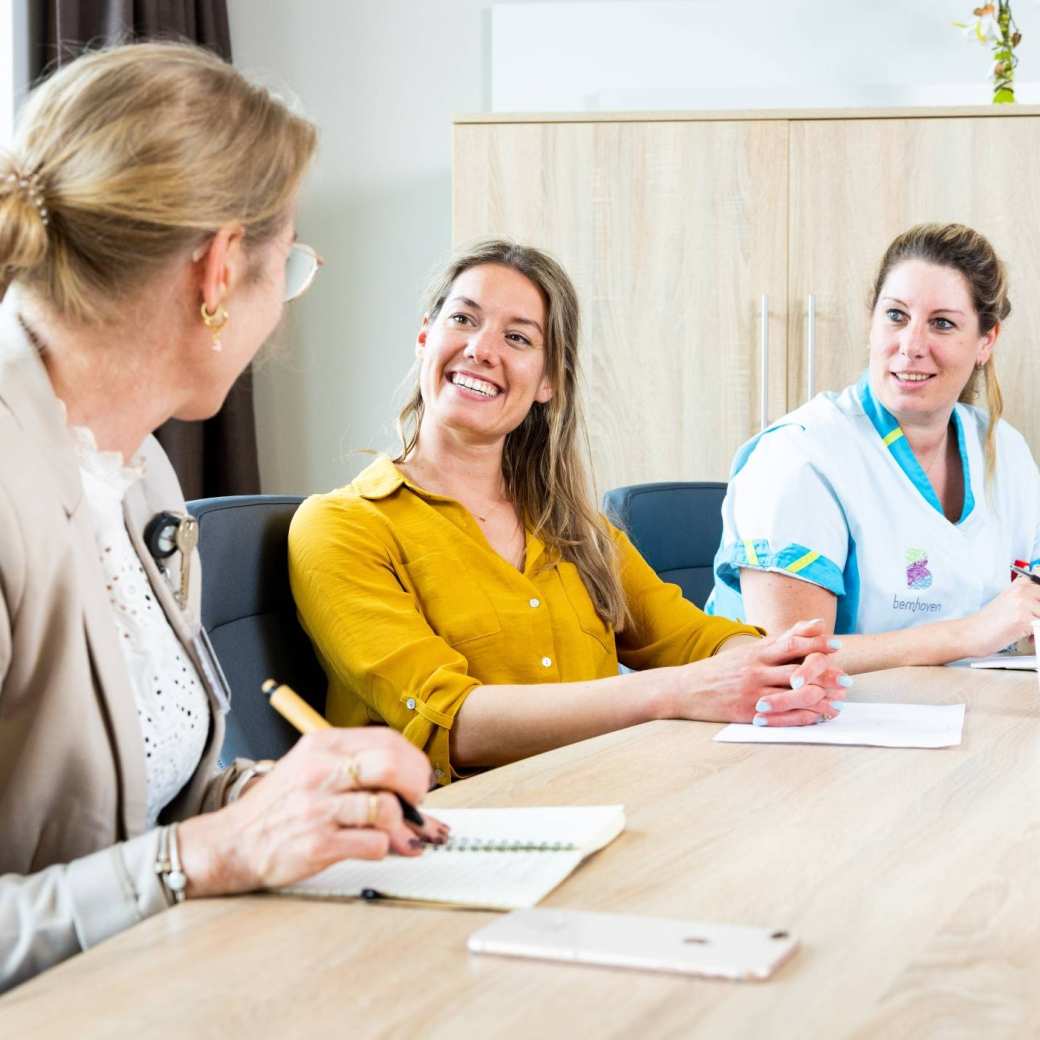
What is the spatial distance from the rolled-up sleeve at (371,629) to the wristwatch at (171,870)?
0.74 m

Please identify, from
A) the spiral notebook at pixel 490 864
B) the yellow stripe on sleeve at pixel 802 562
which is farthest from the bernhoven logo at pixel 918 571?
the spiral notebook at pixel 490 864

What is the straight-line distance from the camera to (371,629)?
5.69 feet

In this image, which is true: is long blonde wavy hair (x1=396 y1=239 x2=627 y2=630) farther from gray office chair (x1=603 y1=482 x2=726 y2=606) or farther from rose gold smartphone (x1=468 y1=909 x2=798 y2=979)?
rose gold smartphone (x1=468 y1=909 x2=798 y2=979)

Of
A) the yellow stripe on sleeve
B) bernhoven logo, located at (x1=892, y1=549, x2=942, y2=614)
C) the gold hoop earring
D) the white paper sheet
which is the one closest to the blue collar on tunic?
bernhoven logo, located at (x1=892, y1=549, x2=942, y2=614)

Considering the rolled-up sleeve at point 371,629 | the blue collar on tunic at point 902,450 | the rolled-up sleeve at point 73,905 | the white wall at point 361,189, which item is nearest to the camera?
the rolled-up sleeve at point 73,905

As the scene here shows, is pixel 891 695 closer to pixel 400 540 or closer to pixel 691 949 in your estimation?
pixel 400 540

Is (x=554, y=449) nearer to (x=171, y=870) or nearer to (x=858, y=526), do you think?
(x=858, y=526)

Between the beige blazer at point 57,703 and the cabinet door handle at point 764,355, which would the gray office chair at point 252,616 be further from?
the cabinet door handle at point 764,355

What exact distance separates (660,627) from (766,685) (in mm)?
558

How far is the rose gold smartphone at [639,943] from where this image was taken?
79 centimetres

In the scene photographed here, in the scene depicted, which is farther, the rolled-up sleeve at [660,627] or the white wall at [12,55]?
the white wall at [12,55]

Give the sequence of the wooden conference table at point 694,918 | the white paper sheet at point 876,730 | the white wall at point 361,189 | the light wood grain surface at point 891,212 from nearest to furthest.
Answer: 1. the wooden conference table at point 694,918
2. the white paper sheet at point 876,730
3. the light wood grain surface at point 891,212
4. the white wall at point 361,189

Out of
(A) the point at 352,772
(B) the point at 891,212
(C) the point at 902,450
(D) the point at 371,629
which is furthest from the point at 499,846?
(B) the point at 891,212

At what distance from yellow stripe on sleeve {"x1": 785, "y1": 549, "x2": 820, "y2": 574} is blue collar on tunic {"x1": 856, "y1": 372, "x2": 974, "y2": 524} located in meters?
0.25
